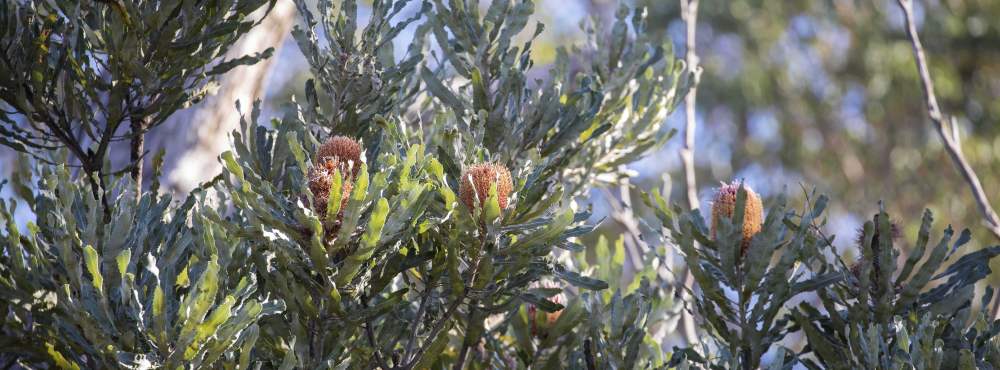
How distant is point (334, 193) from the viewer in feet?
3.94

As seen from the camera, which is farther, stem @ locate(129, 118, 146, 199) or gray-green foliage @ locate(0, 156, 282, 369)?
stem @ locate(129, 118, 146, 199)

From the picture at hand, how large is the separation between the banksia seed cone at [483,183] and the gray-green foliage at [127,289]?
0.97 feet

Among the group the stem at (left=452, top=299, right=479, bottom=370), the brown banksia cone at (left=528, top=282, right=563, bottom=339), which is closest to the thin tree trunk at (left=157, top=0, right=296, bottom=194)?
the brown banksia cone at (left=528, top=282, right=563, bottom=339)

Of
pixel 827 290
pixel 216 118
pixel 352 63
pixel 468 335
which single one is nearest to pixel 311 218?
pixel 468 335

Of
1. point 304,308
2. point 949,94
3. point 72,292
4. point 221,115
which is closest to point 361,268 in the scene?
point 304,308

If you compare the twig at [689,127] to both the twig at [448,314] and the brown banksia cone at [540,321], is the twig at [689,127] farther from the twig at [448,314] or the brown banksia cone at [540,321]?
the twig at [448,314]

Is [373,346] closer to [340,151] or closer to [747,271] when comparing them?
[340,151]

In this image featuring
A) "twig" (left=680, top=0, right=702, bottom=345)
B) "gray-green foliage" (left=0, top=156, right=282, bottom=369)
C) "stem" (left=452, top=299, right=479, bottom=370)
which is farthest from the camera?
"twig" (left=680, top=0, right=702, bottom=345)

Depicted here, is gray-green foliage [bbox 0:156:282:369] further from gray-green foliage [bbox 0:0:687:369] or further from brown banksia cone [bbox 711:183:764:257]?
brown banksia cone [bbox 711:183:764:257]

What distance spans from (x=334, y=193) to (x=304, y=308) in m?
0.19

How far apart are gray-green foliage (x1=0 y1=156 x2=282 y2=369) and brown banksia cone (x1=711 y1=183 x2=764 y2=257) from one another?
749 millimetres

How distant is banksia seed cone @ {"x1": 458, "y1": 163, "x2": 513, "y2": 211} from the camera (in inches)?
52.1

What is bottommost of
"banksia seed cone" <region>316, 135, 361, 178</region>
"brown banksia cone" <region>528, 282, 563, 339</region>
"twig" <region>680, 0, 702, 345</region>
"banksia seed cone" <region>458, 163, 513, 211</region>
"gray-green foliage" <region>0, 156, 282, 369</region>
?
"gray-green foliage" <region>0, 156, 282, 369</region>

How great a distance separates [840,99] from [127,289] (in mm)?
7394
